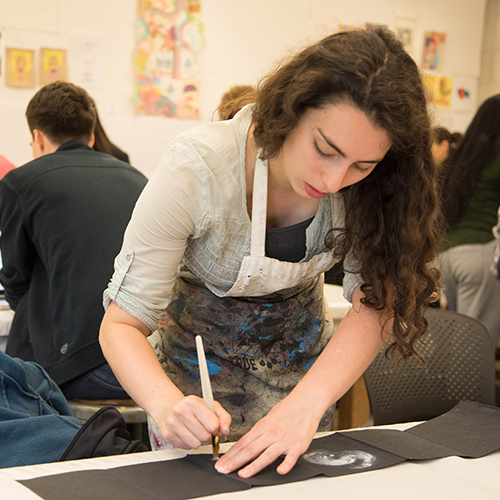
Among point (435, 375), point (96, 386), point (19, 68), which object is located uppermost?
point (19, 68)

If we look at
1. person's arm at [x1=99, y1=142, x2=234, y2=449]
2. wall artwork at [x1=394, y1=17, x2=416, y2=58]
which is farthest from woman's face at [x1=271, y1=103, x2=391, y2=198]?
wall artwork at [x1=394, y1=17, x2=416, y2=58]

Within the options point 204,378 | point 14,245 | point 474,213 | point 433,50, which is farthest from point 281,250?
point 433,50

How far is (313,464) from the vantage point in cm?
89

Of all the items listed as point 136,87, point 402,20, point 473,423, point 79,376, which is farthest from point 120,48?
point 473,423

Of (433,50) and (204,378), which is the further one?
(433,50)

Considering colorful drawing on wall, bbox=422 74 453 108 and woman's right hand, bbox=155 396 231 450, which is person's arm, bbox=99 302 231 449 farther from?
colorful drawing on wall, bbox=422 74 453 108

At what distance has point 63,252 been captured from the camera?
69.8 inches

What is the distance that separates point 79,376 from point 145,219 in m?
0.92

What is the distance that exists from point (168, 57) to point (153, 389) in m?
3.28

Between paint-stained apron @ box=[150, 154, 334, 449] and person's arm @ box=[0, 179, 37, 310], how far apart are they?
0.85 m

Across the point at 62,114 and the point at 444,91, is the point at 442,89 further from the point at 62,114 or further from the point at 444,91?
the point at 62,114

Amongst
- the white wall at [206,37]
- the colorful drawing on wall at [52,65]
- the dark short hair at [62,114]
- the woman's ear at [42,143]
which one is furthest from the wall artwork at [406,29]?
the woman's ear at [42,143]

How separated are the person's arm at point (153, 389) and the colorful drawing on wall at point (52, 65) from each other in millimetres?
2866

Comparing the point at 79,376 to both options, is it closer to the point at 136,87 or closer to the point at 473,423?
the point at 473,423
